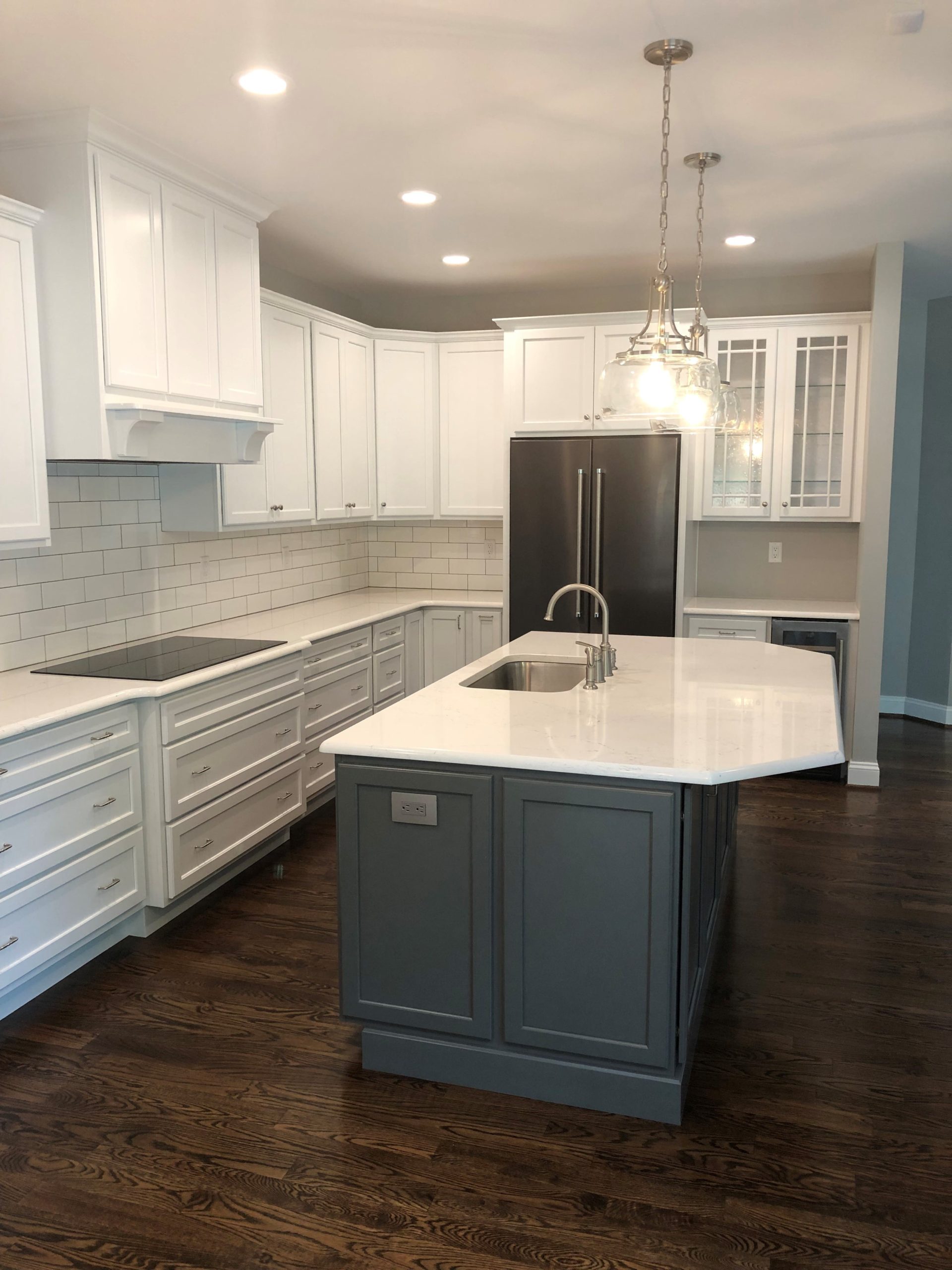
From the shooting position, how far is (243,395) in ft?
13.1

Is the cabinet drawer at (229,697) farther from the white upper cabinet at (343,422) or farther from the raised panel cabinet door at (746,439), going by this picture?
the raised panel cabinet door at (746,439)

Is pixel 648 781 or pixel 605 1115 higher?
pixel 648 781

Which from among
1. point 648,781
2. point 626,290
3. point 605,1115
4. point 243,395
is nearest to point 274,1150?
Answer: point 605,1115

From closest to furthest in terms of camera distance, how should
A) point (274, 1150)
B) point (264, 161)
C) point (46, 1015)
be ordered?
point (274, 1150) < point (46, 1015) < point (264, 161)

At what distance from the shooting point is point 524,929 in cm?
242

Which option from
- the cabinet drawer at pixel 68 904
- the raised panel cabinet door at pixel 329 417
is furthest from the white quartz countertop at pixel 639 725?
the raised panel cabinet door at pixel 329 417

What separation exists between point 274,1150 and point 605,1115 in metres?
0.80

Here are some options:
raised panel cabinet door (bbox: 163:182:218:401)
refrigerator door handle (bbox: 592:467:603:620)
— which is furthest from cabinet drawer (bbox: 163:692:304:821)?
refrigerator door handle (bbox: 592:467:603:620)

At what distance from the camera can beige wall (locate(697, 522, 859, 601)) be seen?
5.74 meters

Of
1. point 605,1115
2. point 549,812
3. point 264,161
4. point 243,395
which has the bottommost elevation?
point 605,1115

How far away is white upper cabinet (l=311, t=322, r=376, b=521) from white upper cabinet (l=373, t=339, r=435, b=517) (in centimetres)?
6

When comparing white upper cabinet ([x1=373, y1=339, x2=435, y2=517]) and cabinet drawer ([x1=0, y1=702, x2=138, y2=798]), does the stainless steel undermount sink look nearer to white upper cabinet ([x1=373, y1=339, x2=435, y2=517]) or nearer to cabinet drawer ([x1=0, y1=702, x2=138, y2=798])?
cabinet drawer ([x1=0, y1=702, x2=138, y2=798])

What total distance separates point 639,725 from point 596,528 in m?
2.73

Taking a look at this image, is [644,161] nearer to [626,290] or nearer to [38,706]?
[626,290]
